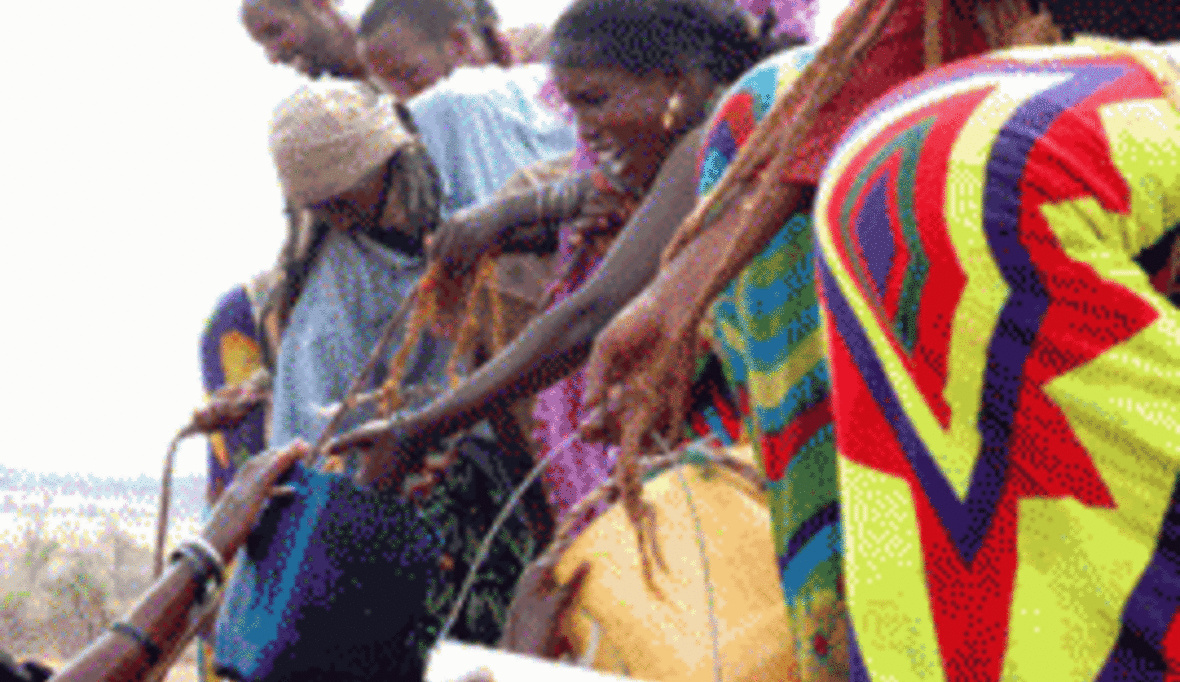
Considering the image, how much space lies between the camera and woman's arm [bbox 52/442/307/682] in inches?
92.6

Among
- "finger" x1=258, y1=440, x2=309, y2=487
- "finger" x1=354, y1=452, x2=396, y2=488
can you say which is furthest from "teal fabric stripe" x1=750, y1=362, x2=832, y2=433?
"finger" x1=258, y1=440, x2=309, y2=487

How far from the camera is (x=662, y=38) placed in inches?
106

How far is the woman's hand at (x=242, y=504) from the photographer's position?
2654mm

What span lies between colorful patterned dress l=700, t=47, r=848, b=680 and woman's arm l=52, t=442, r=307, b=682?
1.07 meters

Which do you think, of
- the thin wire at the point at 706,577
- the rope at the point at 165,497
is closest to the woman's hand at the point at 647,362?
the thin wire at the point at 706,577

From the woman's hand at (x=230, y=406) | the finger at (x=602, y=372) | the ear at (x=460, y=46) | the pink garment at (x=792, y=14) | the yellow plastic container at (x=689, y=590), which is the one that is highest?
the finger at (x=602, y=372)

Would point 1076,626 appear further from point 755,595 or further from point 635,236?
point 635,236

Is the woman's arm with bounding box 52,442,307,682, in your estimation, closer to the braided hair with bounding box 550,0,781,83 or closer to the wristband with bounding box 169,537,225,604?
the wristband with bounding box 169,537,225,604

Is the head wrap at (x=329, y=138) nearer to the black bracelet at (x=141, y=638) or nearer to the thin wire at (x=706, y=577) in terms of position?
the black bracelet at (x=141, y=638)

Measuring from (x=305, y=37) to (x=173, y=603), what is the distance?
2734 mm

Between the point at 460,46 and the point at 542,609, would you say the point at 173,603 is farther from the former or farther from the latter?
the point at 460,46

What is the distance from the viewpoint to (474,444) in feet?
11.7

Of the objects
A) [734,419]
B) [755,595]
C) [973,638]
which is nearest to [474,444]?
[734,419]

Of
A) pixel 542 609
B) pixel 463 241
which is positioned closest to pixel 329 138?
pixel 463 241
